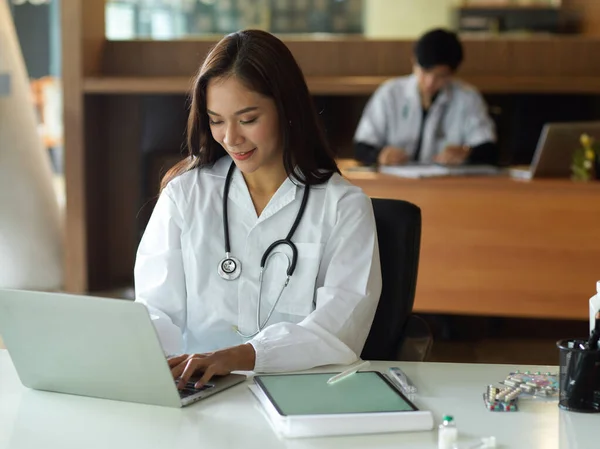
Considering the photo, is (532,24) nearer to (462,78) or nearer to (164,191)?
(462,78)

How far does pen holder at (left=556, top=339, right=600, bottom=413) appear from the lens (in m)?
1.43

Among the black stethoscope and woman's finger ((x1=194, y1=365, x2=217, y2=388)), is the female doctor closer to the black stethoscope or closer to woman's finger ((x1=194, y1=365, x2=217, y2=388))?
the black stethoscope

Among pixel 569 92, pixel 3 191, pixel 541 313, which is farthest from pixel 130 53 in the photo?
pixel 541 313

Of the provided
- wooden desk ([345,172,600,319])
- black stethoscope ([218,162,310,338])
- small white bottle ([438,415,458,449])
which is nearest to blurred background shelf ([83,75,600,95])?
wooden desk ([345,172,600,319])

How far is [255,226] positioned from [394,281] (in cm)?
31

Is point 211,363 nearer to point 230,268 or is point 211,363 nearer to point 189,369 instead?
point 189,369

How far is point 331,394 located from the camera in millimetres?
1439

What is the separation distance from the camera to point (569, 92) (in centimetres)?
521

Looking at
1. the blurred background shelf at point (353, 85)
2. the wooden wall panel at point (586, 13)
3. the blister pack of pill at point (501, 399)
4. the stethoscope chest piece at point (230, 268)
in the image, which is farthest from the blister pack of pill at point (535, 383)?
the wooden wall panel at point (586, 13)

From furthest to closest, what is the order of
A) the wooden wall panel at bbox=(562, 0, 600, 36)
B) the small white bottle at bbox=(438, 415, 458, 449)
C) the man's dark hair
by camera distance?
the wooden wall panel at bbox=(562, 0, 600, 36) → the man's dark hair → the small white bottle at bbox=(438, 415, 458, 449)

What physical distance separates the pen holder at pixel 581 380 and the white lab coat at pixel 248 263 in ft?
1.55

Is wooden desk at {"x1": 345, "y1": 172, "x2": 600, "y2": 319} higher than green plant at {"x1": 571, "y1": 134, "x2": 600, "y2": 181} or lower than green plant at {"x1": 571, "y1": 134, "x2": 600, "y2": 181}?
lower

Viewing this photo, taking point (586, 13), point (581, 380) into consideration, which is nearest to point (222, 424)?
point (581, 380)

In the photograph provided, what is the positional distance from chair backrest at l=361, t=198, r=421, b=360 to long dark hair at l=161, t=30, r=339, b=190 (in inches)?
6.6
